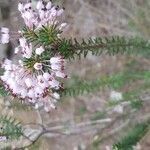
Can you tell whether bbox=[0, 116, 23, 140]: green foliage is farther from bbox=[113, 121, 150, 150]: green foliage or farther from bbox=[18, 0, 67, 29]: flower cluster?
bbox=[18, 0, 67, 29]: flower cluster

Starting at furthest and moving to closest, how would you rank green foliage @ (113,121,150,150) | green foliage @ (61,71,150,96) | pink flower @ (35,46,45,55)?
green foliage @ (61,71,150,96) → green foliage @ (113,121,150,150) → pink flower @ (35,46,45,55)

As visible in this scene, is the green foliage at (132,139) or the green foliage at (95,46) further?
the green foliage at (132,139)

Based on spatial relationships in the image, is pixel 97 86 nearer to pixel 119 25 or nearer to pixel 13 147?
pixel 13 147

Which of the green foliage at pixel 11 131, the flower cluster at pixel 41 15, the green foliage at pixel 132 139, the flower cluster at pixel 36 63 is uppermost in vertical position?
the flower cluster at pixel 41 15

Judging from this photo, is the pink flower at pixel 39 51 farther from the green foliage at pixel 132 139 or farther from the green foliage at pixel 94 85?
the green foliage at pixel 94 85

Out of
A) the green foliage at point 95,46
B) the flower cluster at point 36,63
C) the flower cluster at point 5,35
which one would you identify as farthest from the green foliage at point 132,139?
the flower cluster at point 5,35

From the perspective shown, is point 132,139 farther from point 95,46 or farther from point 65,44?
point 65,44

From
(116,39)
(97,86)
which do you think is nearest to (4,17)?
(97,86)

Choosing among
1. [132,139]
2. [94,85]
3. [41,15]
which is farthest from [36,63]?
[94,85]

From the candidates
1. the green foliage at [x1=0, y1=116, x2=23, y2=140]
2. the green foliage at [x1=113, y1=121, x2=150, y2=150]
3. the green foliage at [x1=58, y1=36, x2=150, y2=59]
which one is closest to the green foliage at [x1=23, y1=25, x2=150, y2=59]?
the green foliage at [x1=58, y1=36, x2=150, y2=59]
